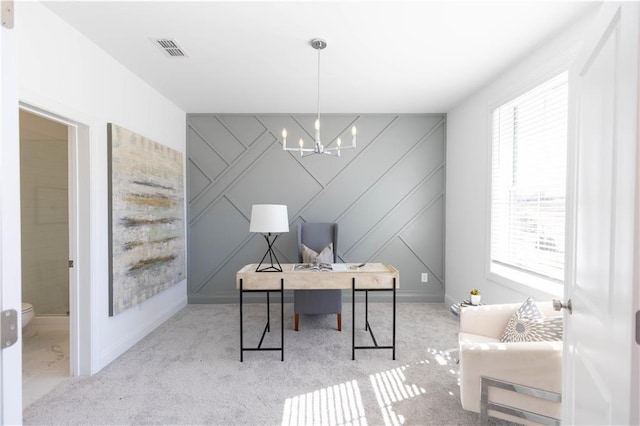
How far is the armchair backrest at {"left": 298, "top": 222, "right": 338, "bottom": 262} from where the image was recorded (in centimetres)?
378

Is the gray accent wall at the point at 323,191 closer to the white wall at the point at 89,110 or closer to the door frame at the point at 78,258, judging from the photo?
the white wall at the point at 89,110

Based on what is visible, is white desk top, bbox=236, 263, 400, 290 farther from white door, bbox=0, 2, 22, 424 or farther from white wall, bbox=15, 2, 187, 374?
white door, bbox=0, 2, 22, 424

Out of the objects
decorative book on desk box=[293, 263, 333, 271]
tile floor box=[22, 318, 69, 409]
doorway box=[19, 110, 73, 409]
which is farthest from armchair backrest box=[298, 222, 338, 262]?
doorway box=[19, 110, 73, 409]

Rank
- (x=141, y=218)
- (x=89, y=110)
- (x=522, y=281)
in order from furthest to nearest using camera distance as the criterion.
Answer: (x=141, y=218), (x=522, y=281), (x=89, y=110)

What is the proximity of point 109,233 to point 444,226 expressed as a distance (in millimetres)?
3830

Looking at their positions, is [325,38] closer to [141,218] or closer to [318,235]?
[318,235]

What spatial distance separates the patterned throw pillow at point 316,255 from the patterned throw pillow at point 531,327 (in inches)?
70.7

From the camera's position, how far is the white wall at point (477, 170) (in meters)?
2.36

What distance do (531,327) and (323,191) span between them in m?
2.80

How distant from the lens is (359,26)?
2.15 meters

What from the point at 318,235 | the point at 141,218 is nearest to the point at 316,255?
the point at 318,235

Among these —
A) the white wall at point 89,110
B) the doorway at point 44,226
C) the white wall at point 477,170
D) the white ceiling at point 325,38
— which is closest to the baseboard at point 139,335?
the white wall at point 89,110

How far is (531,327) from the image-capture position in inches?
71.7

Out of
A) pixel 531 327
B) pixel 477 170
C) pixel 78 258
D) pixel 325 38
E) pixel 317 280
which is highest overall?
pixel 325 38
